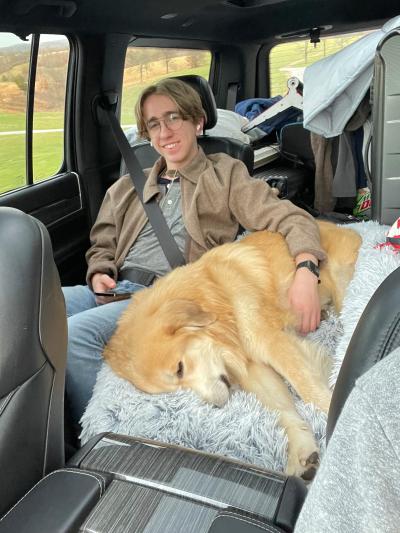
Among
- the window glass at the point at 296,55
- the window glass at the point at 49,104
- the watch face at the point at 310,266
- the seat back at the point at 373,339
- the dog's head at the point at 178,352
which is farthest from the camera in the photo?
the window glass at the point at 296,55

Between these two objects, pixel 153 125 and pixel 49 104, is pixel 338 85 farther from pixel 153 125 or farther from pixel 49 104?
pixel 49 104

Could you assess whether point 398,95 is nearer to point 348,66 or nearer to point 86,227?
point 348,66

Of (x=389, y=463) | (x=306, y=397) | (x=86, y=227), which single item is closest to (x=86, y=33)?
(x=86, y=227)

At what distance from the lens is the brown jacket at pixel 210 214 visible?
8.36 ft

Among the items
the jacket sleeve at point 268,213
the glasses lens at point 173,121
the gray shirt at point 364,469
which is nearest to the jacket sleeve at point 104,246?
the glasses lens at point 173,121

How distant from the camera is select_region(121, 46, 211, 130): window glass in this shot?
13.1 ft

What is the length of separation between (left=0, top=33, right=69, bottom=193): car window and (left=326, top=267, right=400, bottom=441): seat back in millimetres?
2642

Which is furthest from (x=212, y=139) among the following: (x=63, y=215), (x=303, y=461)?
(x=303, y=461)

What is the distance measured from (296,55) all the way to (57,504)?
5701mm

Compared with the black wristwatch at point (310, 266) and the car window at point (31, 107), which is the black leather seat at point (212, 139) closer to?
the car window at point (31, 107)

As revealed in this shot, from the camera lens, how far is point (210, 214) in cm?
271

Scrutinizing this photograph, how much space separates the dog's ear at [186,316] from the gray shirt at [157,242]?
65 cm

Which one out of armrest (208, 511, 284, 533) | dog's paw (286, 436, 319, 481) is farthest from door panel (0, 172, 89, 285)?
armrest (208, 511, 284, 533)

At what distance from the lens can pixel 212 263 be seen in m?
2.46
